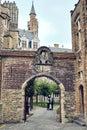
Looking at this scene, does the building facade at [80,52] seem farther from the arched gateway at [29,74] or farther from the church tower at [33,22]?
the church tower at [33,22]

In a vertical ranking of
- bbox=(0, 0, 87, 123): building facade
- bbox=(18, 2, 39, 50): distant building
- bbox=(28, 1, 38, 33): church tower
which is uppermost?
bbox=(28, 1, 38, 33): church tower

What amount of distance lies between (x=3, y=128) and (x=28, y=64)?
546cm

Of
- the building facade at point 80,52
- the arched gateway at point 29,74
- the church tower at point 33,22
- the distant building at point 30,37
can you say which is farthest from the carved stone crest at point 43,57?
the church tower at point 33,22

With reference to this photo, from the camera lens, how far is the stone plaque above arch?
19094mm

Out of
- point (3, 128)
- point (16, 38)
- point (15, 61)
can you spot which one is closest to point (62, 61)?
point (15, 61)

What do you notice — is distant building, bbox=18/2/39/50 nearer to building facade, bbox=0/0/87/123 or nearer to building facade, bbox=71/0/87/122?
building facade, bbox=71/0/87/122

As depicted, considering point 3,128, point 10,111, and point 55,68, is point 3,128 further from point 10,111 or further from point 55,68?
point 55,68

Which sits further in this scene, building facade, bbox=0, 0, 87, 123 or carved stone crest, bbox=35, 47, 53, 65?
carved stone crest, bbox=35, 47, 53, 65

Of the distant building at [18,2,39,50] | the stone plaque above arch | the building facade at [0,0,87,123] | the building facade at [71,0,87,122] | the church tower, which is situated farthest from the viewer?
the church tower

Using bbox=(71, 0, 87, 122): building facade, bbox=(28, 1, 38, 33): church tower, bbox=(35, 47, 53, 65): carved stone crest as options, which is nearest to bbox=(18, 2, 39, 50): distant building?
bbox=(28, 1, 38, 33): church tower

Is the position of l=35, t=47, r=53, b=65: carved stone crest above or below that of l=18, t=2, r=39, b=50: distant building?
below

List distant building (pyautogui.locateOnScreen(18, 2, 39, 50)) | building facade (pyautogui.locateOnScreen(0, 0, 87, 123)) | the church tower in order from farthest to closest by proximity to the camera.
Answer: the church tower < distant building (pyautogui.locateOnScreen(18, 2, 39, 50)) < building facade (pyautogui.locateOnScreen(0, 0, 87, 123))

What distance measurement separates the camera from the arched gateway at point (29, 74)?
1847cm

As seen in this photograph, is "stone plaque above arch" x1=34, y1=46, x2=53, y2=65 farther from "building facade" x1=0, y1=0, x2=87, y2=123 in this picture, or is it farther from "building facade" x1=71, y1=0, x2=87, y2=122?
"building facade" x1=71, y1=0, x2=87, y2=122
